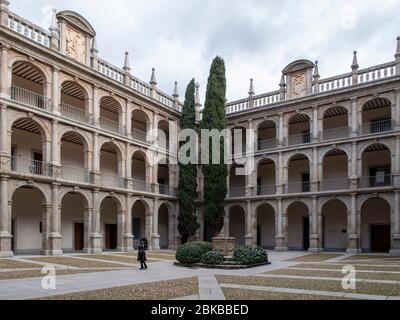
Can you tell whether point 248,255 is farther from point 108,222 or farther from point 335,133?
point 335,133

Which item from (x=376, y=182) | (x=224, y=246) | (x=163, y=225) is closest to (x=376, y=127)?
(x=376, y=182)

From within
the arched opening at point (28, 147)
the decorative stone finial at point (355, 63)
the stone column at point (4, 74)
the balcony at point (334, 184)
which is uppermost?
the decorative stone finial at point (355, 63)

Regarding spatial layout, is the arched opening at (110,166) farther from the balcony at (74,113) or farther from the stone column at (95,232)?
the stone column at (95,232)

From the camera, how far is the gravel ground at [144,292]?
30.0 feet

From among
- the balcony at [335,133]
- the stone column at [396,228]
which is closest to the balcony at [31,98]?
the balcony at [335,133]

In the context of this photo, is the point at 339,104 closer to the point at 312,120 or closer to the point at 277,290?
the point at 312,120

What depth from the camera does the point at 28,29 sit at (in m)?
22.9

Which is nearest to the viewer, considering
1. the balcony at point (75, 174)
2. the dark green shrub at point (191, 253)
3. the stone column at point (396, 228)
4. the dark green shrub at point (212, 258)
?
the dark green shrub at point (212, 258)

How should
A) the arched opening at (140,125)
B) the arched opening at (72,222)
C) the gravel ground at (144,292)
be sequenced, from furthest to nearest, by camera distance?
1. the arched opening at (140,125)
2. the arched opening at (72,222)
3. the gravel ground at (144,292)

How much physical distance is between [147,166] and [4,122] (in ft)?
41.7

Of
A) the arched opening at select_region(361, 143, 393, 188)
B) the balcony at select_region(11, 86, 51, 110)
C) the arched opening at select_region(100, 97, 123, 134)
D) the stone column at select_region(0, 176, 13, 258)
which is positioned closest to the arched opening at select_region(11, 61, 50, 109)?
the balcony at select_region(11, 86, 51, 110)

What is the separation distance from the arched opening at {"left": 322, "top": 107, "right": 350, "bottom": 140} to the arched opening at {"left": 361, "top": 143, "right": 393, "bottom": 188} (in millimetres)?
2291

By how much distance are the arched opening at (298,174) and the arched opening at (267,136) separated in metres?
2.24
